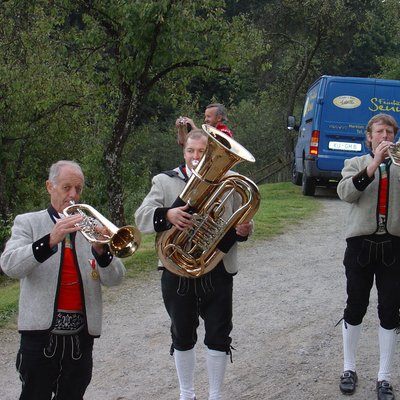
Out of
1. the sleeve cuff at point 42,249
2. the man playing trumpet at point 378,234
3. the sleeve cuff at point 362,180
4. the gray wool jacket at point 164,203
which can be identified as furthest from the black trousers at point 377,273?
the sleeve cuff at point 42,249

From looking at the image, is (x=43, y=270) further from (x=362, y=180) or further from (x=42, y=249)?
(x=362, y=180)

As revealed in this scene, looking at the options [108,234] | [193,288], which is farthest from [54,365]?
[193,288]

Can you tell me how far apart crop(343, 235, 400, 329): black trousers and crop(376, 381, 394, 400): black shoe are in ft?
1.27

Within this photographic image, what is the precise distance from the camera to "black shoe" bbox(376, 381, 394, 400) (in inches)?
191

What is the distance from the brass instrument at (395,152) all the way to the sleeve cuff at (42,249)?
215 cm

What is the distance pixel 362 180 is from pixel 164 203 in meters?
1.30

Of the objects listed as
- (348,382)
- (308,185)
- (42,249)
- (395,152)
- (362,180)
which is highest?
(395,152)

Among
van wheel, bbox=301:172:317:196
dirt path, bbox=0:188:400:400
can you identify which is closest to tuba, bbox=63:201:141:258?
dirt path, bbox=0:188:400:400

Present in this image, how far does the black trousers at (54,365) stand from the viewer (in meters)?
3.69

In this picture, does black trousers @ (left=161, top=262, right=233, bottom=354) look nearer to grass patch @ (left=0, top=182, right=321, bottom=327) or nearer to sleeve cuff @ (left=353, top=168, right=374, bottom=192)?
sleeve cuff @ (left=353, top=168, right=374, bottom=192)

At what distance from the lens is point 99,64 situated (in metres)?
12.3

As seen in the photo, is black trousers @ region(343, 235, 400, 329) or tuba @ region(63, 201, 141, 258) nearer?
tuba @ region(63, 201, 141, 258)

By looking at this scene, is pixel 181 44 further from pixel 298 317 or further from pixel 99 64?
pixel 298 317

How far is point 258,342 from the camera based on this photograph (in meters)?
6.30
